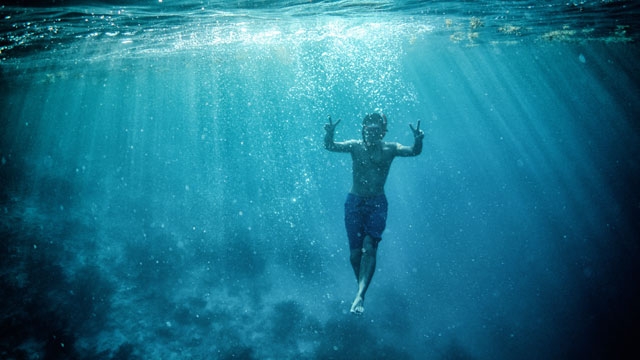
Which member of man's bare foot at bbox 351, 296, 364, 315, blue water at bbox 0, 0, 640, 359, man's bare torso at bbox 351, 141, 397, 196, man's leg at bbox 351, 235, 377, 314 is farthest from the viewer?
blue water at bbox 0, 0, 640, 359

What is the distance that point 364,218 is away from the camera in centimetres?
614

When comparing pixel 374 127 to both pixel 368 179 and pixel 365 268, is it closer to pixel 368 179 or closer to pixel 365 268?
pixel 368 179

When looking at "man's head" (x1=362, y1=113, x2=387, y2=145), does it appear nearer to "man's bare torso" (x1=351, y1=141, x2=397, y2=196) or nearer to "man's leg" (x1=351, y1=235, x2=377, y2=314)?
"man's bare torso" (x1=351, y1=141, x2=397, y2=196)

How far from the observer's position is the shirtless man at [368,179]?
5.78 m

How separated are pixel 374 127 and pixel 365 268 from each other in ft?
8.12

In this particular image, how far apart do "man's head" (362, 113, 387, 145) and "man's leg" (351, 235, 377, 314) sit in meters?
1.82

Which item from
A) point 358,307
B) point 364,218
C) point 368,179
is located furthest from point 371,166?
point 358,307

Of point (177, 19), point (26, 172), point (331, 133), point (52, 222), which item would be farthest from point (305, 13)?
point (26, 172)

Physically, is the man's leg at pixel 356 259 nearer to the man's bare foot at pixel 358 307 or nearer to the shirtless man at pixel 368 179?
the shirtless man at pixel 368 179

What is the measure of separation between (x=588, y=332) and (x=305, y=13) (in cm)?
1728

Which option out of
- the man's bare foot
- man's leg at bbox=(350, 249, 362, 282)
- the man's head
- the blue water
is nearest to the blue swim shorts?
man's leg at bbox=(350, 249, 362, 282)

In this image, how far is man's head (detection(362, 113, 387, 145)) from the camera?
581 centimetres

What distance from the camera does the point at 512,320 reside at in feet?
46.8

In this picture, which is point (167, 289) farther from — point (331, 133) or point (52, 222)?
point (331, 133)
